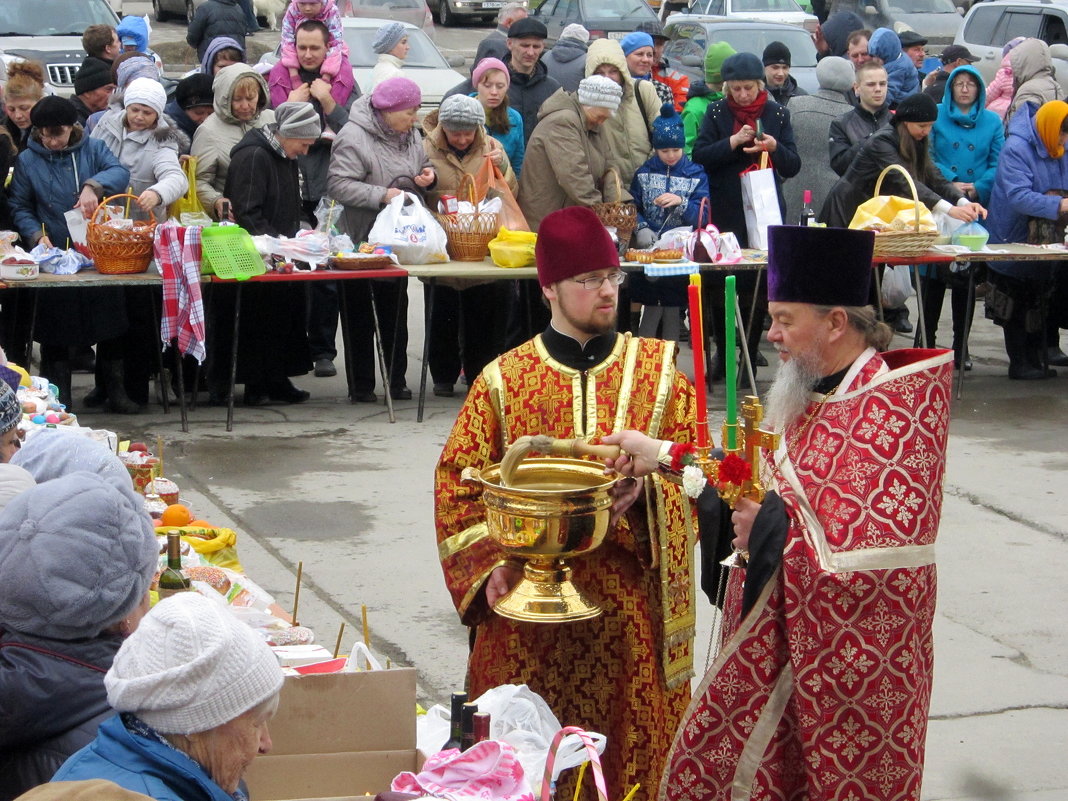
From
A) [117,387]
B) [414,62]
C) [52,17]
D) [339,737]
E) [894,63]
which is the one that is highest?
[52,17]

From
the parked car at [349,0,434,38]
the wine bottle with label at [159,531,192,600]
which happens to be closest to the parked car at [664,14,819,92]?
the parked car at [349,0,434,38]

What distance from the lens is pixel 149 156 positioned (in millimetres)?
9555

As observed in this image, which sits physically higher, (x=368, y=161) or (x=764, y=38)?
(x=764, y=38)

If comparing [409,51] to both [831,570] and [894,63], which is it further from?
[831,570]

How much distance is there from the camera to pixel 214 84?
9.98 metres

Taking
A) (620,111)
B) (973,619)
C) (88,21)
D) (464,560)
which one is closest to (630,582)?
(464,560)

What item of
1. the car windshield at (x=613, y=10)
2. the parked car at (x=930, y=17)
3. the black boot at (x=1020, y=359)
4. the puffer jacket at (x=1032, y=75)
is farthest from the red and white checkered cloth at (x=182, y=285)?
the parked car at (x=930, y=17)

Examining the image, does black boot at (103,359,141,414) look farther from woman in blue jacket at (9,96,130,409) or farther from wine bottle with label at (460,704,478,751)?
wine bottle with label at (460,704,478,751)

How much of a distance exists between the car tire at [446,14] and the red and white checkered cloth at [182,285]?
1967 centimetres

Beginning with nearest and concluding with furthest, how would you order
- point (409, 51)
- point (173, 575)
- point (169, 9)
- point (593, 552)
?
point (593, 552) < point (173, 575) < point (409, 51) < point (169, 9)

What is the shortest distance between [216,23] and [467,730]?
41.1ft

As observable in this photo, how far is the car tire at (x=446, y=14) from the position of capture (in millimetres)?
27891

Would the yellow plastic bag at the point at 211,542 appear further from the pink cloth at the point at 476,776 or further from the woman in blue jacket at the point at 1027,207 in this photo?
the woman in blue jacket at the point at 1027,207

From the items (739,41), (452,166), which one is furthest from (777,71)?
(739,41)
